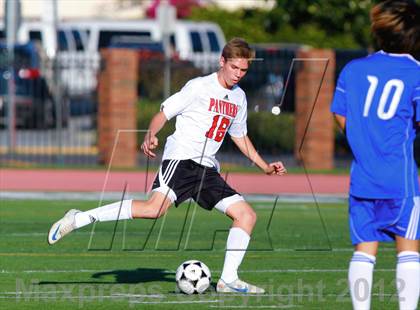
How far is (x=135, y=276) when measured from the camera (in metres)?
11.4

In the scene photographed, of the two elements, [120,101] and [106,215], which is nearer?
[106,215]

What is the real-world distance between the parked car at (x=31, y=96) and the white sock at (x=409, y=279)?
76.1 ft

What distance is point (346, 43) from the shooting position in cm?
3728

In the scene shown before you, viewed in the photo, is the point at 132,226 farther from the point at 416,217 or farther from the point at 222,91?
the point at 416,217

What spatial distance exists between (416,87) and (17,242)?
7.05m

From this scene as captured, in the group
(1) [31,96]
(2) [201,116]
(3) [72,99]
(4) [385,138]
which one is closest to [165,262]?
(2) [201,116]

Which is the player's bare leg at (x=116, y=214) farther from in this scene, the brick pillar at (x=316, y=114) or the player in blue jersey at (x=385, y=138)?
the brick pillar at (x=316, y=114)

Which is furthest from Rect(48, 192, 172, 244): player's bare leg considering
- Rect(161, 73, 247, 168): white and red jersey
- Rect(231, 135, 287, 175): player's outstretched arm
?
Rect(231, 135, 287, 175): player's outstretched arm

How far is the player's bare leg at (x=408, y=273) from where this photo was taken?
26.0ft

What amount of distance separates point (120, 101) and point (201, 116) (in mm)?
16429

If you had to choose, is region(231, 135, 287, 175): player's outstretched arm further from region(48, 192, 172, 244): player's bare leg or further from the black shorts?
region(48, 192, 172, 244): player's bare leg

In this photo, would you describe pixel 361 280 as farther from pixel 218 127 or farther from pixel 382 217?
pixel 218 127

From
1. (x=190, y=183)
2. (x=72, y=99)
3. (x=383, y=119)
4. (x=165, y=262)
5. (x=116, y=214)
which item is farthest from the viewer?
(x=72, y=99)

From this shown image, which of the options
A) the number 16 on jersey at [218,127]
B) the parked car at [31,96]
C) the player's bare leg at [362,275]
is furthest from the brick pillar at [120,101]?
the player's bare leg at [362,275]
